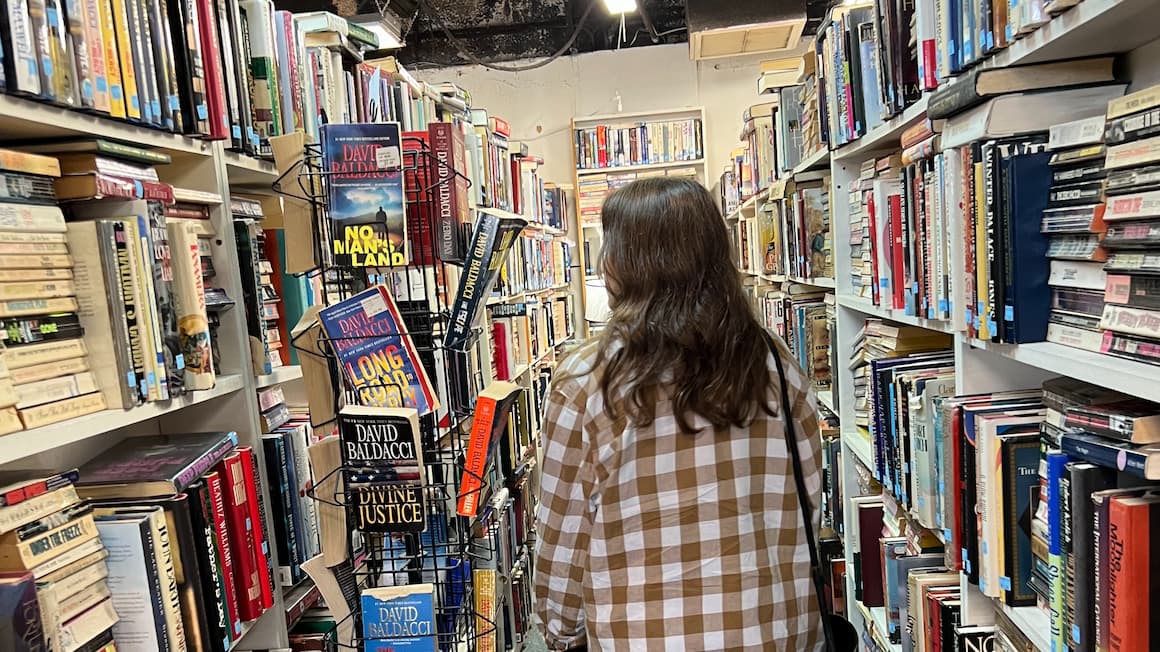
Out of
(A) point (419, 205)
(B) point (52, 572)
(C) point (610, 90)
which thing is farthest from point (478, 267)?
(C) point (610, 90)

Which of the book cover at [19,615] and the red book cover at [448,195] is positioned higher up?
the red book cover at [448,195]

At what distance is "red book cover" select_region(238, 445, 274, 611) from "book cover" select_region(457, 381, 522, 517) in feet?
1.39

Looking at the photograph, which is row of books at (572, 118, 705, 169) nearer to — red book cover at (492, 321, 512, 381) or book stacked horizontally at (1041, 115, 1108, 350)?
red book cover at (492, 321, 512, 381)

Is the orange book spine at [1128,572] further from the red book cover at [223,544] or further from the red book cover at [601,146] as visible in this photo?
the red book cover at [601,146]

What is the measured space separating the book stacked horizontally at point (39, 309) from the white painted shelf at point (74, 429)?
15 mm

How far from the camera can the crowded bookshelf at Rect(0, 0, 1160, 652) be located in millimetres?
909

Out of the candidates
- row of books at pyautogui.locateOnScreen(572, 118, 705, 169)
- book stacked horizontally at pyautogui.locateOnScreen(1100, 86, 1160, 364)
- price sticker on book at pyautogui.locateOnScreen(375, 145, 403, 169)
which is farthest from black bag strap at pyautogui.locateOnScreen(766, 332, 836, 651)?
row of books at pyautogui.locateOnScreen(572, 118, 705, 169)

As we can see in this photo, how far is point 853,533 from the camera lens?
7.08ft

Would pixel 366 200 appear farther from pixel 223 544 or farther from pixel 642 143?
pixel 642 143

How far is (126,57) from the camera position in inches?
44.9

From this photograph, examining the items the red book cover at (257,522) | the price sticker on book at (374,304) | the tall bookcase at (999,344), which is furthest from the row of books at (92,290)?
the tall bookcase at (999,344)

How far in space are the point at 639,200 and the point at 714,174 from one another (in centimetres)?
502

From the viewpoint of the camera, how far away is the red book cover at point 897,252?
152 centimetres

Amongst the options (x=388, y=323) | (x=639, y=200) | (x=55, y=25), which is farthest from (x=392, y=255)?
(x=55, y=25)
